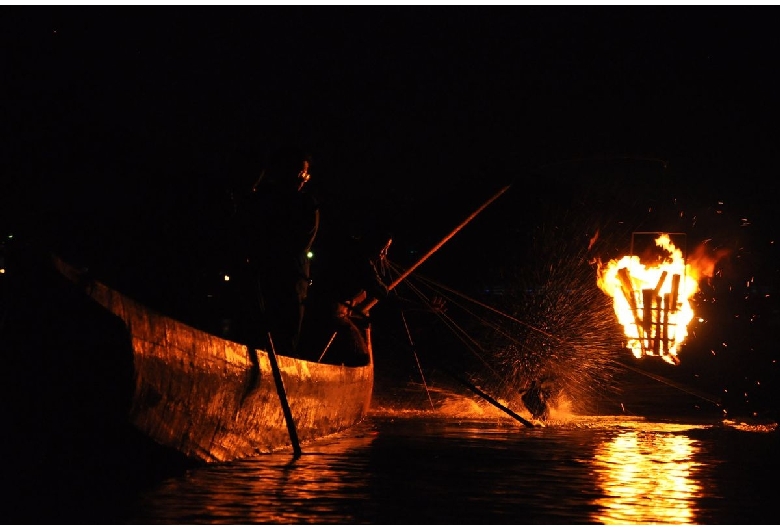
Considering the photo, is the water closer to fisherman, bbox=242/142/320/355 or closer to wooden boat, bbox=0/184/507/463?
wooden boat, bbox=0/184/507/463

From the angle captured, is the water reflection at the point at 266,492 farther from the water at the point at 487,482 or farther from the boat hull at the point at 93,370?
the boat hull at the point at 93,370

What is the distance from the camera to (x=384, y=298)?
15.4 metres

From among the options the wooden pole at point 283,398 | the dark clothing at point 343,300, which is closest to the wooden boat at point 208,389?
the wooden pole at point 283,398

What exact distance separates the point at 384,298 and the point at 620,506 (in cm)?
677

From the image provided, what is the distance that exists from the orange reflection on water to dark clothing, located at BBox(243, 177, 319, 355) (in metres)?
3.53

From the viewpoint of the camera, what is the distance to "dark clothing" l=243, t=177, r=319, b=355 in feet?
43.0

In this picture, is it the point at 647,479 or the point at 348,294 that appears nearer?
the point at 647,479

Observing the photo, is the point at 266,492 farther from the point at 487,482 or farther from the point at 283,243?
the point at 283,243

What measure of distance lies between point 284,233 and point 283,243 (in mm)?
104

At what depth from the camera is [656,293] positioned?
14.8 metres

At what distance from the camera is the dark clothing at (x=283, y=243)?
13117 millimetres

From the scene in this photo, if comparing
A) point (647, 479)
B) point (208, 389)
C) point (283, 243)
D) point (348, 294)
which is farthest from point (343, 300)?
point (647, 479)

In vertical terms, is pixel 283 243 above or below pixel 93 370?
above

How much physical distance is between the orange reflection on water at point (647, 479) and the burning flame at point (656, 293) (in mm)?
1075
